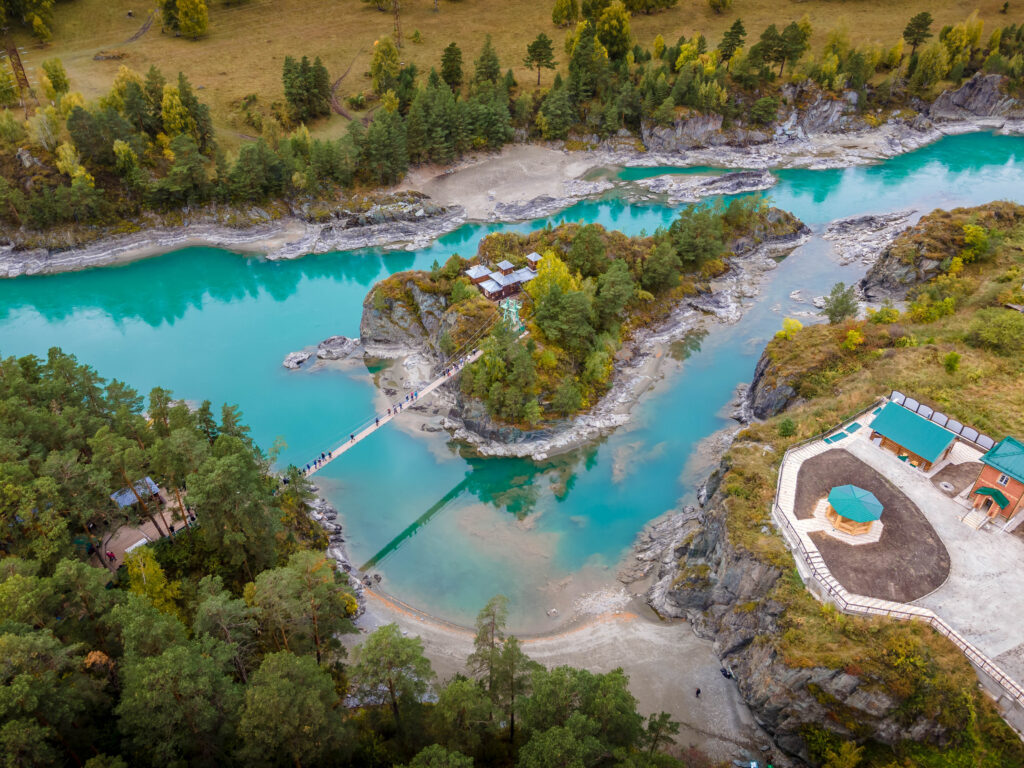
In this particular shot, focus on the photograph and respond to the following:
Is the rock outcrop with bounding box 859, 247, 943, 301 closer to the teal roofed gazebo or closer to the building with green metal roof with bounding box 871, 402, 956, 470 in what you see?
the building with green metal roof with bounding box 871, 402, 956, 470

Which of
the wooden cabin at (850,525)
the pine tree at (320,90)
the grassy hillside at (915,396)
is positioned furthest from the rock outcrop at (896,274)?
the pine tree at (320,90)

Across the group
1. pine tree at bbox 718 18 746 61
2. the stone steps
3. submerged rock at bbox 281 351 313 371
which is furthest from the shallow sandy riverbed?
the stone steps

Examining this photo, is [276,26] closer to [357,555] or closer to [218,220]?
[218,220]

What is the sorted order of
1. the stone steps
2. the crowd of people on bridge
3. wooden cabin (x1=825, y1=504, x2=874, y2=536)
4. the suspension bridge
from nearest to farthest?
1. wooden cabin (x1=825, y1=504, x2=874, y2=536)
2. the stone steps
3. the crowd of people on bridge
4. the suspension bridge

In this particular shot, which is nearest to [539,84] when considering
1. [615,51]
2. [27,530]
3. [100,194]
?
[615,51]

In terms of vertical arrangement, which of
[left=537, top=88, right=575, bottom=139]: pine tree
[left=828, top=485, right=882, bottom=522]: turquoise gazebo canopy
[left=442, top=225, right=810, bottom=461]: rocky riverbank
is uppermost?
[left=537, top=88, right=575, bottom=139]: pine tree

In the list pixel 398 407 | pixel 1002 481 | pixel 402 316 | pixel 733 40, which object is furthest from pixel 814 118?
pixel 398 407

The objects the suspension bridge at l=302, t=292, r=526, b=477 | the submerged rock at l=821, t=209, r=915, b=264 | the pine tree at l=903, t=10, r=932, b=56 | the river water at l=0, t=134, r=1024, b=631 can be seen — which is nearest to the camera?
the river water at l=0, t=134, r=1024, b=631

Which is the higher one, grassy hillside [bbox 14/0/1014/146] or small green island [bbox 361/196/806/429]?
grassy hillside [bbox 14/0/1014/146]
